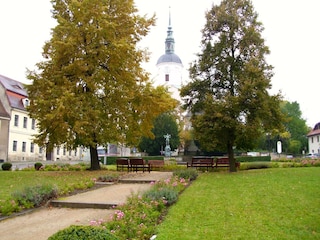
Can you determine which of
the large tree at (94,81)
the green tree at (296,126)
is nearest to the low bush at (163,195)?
the large tree at (94,81)

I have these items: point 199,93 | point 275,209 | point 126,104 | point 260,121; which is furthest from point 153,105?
point 275,209

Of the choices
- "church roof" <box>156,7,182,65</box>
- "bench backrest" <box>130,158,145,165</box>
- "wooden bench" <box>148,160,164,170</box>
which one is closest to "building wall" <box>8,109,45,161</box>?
"wooden bench" <box>148,160,164,170</box>

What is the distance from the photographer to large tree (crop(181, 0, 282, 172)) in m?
19.0

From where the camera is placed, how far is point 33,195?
9.55 metres

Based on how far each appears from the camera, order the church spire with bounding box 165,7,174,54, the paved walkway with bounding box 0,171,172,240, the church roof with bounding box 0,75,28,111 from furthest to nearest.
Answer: the church spire with bounding box 165,7,174,54, the church roof with bounding box 0,75,28,111, the paved walkway with bounding box 0,171,172,240

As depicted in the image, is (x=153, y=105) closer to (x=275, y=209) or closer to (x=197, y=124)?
(x=197, y=124)

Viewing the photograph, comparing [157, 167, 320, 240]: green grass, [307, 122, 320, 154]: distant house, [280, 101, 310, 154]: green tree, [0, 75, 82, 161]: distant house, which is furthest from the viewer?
[280, 101, 310, 154]: green tree

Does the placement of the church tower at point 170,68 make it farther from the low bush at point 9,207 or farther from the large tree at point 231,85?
the low bush at point 9,207

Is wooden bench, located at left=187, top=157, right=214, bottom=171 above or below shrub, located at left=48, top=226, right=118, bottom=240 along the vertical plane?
above

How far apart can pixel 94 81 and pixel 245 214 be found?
13935 mm

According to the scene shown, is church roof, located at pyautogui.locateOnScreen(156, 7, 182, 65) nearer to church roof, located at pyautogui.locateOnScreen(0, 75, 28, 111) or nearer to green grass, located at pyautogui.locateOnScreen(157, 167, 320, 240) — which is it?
church roof, located at pyautogui.locateOnScreen(0, 75, 28, 111)

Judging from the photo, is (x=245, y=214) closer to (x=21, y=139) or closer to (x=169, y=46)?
(x=21, y=139)

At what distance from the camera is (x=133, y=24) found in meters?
21.2

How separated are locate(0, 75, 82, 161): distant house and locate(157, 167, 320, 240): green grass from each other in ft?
117
